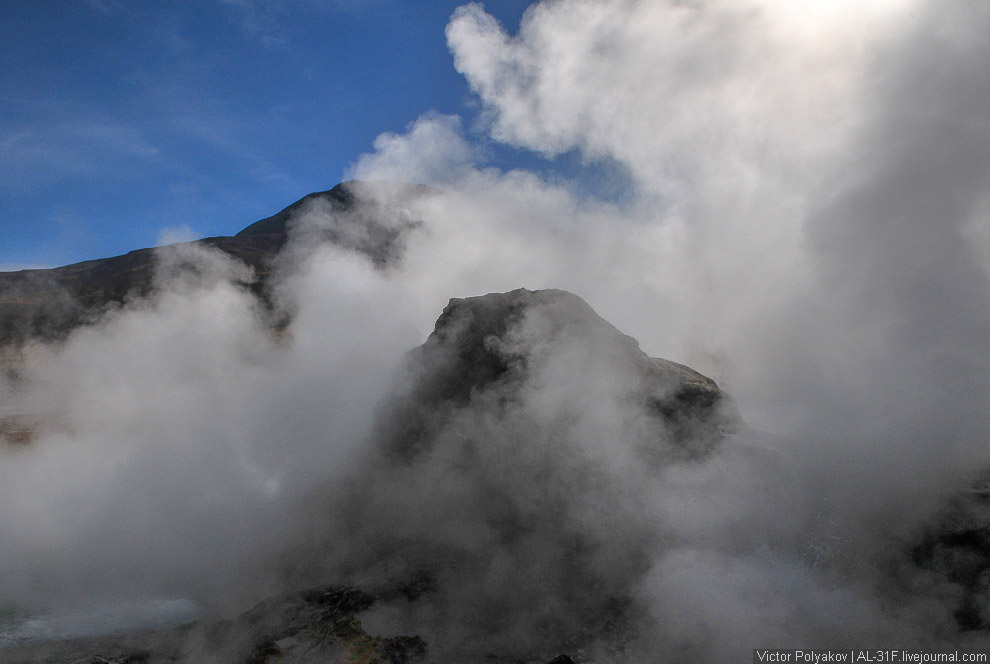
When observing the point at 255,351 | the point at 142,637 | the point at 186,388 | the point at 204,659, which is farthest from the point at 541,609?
the point at 255,351

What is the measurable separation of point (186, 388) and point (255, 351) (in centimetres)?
232

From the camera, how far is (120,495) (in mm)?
7391

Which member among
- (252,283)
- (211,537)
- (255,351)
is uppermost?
(252,283)

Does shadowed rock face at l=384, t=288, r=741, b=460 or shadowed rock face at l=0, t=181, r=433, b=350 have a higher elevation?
shadowed rock face at l=0, t=181, r=433, b=350

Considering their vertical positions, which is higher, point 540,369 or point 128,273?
point 128,273

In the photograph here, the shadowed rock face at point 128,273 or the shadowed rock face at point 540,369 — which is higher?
the shadowed rock face at point 128,273

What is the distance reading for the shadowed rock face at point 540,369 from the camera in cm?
607

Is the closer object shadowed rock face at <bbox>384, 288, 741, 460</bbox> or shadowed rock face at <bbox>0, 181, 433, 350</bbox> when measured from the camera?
shadowed rock face at <bbox>384, 288, 741, 460</bbox>

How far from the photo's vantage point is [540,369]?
20.9ft

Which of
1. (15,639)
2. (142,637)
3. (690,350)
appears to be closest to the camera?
(142,637)

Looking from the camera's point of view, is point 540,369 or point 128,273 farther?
point 128,273

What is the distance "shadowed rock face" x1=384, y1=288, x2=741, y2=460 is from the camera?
6070 millimetres

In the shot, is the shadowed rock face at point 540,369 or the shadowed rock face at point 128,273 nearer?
the shadowed rock face at point 540,369

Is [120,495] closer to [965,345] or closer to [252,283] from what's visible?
[965,345]
